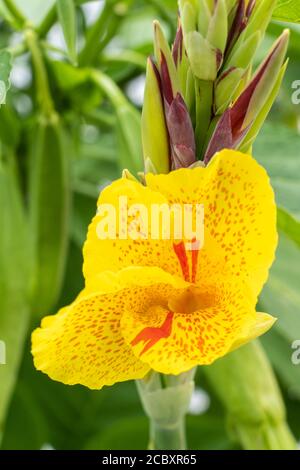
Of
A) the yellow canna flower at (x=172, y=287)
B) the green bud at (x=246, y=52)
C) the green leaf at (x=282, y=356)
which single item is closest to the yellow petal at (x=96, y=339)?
the yellow canna flower at (x=172, y=287)

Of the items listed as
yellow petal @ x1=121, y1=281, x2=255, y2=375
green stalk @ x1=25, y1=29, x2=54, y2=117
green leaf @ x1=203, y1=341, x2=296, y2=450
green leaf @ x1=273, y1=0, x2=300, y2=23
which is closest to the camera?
yellow petal @ x1=121, y1=281, x2=255, y2=375

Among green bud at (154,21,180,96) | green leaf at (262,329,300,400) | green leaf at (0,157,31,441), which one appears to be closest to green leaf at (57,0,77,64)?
green bud at (154,21,180,96)

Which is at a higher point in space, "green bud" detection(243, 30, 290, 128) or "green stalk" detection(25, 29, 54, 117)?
"green bud" detection(243, 30, 290, 128)

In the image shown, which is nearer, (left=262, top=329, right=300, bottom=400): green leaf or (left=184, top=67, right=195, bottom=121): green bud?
(left=184, top=67, right=195, bottom=121): green bud

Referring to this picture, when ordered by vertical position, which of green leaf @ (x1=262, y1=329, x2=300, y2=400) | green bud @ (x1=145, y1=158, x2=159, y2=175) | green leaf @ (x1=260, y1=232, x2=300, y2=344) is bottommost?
green leaf @ (x1=262, y1=329, x2=300, y2=400)

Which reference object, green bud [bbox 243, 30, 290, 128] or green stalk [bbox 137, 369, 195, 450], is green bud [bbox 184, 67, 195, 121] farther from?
green stalk [bbox 137, 369, 195, 450]

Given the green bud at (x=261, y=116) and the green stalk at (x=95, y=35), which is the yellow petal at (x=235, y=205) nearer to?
the green bud at (x=261, y=116)

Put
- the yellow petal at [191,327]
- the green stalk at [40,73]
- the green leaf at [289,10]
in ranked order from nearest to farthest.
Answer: the yellow petal at [191,327]
the green leaf at [289,10]
the green stalk at [40,73]
